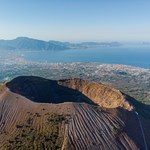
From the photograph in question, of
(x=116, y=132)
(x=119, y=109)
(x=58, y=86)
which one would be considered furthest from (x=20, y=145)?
(x=58, y=86)

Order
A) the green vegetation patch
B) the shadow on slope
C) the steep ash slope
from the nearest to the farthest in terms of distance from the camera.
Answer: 1. the green vegetation patch
2. the steep ash slope
3. the shadow on slope

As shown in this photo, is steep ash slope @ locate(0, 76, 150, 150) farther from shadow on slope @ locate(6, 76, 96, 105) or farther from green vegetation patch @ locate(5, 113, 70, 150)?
shadow on slope @ locate(6, 76, 96, 105)

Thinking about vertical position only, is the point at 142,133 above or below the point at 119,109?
below

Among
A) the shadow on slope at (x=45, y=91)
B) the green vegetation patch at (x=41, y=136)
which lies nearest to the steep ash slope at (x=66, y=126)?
the green vegetation patch at (x=41, y=136)

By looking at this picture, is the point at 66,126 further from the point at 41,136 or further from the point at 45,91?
the point at 45,91

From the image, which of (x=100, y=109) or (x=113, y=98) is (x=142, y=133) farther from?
(x=113, y=98)

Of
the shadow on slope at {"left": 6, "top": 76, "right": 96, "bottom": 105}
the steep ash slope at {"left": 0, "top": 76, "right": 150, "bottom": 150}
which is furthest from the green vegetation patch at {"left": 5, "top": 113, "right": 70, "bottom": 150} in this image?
the shadow on slope at {"left": 6, "top": 76, "right": 96, "bottom": 105}

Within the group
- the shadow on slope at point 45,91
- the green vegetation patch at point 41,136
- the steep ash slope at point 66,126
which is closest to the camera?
the green vegetation patch at point 41,136

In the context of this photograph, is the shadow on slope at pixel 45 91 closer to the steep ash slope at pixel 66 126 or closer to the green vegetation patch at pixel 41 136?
the steep ash slope at pixel 66 126
